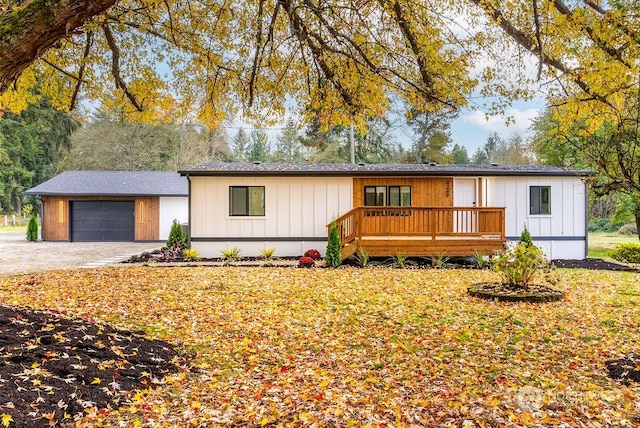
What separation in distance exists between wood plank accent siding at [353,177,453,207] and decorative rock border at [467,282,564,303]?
6278 millimetres

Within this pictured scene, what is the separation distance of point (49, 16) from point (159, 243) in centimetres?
1754

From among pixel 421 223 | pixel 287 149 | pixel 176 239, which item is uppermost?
pixel 287 149

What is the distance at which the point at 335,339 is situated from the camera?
17.8 ft

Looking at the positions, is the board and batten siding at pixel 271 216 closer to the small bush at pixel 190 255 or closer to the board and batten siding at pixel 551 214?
the small bush at pixel 190 255

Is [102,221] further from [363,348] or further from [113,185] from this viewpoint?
[363,348]

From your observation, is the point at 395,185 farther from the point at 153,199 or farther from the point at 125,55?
the point at 153,199

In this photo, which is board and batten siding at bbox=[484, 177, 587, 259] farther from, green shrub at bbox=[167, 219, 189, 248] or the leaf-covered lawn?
green shrub at bbox=[167, 219, 189, 248]

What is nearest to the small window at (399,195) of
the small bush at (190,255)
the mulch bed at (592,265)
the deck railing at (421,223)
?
the deck railing at (421,223)

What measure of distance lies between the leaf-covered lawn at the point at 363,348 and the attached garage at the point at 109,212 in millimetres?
11275

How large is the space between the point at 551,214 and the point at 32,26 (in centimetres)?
1436

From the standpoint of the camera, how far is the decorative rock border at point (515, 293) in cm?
749

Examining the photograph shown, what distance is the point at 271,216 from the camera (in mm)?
13852

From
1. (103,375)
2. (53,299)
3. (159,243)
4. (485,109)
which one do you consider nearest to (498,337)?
(485,109)

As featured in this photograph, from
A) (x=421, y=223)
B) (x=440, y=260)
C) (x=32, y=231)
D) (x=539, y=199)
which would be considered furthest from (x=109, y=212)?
(x=539, y=199)
